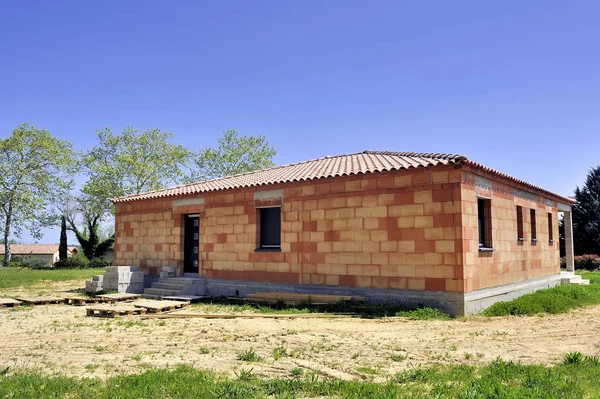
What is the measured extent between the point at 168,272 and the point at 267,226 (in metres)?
4.70

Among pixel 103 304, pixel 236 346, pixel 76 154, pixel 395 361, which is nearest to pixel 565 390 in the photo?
pixel 395 361

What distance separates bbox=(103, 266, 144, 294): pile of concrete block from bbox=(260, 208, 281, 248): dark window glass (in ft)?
18.1

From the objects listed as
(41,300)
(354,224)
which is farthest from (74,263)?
(354,224)

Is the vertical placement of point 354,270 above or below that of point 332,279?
above

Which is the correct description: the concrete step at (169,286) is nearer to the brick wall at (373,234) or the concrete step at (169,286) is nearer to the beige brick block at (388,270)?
the brick wall at (373,234)

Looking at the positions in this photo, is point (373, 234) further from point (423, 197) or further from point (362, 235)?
point (423, 197)

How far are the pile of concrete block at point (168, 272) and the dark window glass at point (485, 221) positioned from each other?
35.5ft

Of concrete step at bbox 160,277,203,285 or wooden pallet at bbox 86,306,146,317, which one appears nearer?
wooden pallet at bbox 86,306,146,317

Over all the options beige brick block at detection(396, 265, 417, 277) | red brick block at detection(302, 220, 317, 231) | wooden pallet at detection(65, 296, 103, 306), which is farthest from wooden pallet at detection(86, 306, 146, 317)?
beige brick block at detection(396, 265, 417, 277)

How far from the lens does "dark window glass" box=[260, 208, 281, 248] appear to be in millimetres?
15180

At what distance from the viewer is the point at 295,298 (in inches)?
528

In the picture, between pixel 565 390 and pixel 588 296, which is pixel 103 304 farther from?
pixel 588 296

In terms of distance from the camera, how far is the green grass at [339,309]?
1127 cm

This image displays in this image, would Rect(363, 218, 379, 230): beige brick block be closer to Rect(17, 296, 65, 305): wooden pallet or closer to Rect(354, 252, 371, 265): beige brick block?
Rect(354, 252, 371, 265): beige brick block
